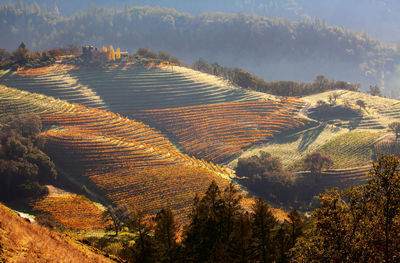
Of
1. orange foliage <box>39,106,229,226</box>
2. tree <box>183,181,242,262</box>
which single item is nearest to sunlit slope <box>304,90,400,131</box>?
orange foliage <box>39,106,229,226</box>

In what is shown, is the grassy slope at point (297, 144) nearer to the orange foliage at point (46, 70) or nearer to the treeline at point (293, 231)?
the treeline at point (293, 231)

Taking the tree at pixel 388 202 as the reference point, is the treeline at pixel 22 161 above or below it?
below

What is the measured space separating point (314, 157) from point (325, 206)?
51.1 metres

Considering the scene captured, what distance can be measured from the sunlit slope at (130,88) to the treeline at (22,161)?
24.9m

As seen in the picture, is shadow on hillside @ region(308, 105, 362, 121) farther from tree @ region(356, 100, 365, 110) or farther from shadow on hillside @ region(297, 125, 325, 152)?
shadow on hillside @ region(297, 125, 325, 152)

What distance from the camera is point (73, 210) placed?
174 ft

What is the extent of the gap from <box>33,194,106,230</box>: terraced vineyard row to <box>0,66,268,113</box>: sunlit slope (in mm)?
38087

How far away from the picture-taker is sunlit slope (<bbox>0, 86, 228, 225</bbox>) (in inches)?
2299

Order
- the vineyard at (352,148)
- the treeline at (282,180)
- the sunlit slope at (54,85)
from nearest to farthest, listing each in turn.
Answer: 1. the treeline at (282,180)
2. the vineyard at (352,148)
3. the sunlit slope at (54,85)

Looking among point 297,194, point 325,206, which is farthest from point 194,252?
point 297,194

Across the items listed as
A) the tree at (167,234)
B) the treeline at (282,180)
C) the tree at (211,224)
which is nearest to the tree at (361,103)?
the treeline at (282,180)

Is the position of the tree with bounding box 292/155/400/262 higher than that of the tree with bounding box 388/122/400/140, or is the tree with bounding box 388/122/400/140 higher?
the tree with bounding box 292/155/400/262

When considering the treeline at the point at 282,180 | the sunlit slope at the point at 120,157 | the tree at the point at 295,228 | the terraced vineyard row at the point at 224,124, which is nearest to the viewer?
the tree at the point at 295,228

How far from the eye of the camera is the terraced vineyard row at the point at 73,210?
49781mm
